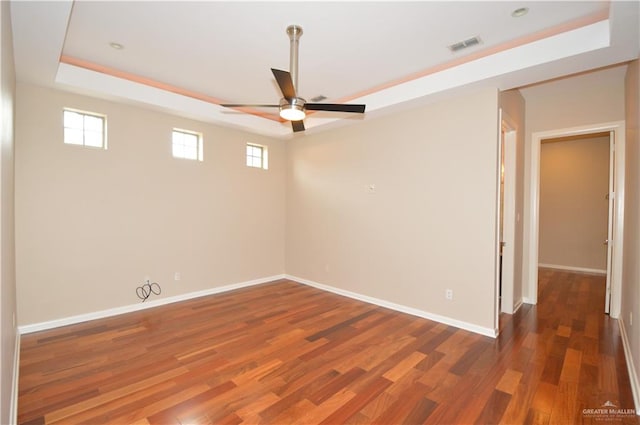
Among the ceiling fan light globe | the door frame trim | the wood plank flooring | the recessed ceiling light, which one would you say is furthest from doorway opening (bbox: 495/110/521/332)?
the ceiling fan light globe

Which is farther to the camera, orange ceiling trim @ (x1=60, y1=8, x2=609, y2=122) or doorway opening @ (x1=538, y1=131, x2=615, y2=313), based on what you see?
doorway opening @ (x1=538, y1=131, x2=615, y2=313)

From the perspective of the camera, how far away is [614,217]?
390cm

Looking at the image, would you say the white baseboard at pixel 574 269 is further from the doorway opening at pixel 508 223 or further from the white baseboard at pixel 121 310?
the white baseboard at pixel 121 310

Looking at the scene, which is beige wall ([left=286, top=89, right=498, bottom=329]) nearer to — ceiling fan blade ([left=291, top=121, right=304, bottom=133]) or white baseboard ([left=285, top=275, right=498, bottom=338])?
white baseboard ([left=285, top=275, right=498, bottom=338])

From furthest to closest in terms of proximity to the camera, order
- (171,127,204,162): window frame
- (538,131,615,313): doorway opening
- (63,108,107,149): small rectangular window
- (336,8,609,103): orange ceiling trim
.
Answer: (538,131,615,313): doorway opening
(171,127,204,162): window frame
(63,108,107,149): small rectangular window
(336,8,609,103): orange ceiling trim

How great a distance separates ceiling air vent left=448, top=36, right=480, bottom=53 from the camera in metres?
2.84

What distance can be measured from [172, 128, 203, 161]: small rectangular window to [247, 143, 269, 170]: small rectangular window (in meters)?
0.92

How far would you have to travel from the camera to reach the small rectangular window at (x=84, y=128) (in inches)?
144

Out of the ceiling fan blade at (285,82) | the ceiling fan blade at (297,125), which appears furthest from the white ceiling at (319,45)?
the ceiling fan blade at (297,125)

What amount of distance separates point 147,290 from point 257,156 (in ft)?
9.38

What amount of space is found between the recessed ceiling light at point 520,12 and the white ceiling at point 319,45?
4 cm

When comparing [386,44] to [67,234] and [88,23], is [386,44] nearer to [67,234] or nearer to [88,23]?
[88,23]

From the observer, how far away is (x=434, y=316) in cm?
388

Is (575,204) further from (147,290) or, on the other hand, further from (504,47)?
(147,290)
